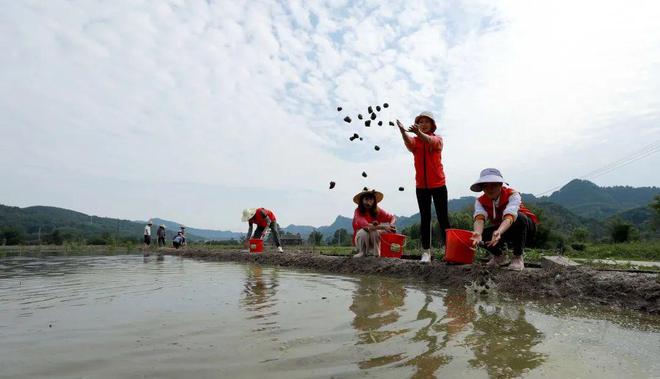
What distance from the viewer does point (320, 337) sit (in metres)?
2.31

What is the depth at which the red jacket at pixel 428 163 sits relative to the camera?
5227 mm

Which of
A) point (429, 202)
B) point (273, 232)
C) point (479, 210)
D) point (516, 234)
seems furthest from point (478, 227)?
point (273, 232)

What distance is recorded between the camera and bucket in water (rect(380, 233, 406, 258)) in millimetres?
6289

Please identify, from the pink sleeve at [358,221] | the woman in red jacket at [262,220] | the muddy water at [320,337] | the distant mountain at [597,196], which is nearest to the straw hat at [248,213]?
the woman in red jacket at [262,220]

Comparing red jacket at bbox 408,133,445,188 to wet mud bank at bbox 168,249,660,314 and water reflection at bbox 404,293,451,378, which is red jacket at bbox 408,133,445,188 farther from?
water reflection at bbox 404,293,451,378

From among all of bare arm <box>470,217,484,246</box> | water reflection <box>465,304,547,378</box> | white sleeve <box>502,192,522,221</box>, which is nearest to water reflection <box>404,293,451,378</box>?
water reflection <box>465,304,547,378</box>

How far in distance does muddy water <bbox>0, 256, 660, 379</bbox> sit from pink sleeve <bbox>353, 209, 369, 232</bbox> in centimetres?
256

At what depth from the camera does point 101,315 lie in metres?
3.00

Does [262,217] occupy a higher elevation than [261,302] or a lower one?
higher

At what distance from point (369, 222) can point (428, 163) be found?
158cm

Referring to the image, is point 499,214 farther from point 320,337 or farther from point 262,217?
point 262,217

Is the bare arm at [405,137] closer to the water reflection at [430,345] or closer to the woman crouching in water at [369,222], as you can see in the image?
the woman crouching in water at [369,222]

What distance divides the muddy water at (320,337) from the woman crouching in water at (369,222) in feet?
8.19

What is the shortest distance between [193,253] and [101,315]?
11667 millimetres
